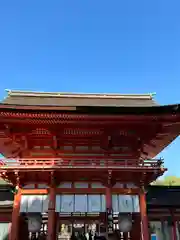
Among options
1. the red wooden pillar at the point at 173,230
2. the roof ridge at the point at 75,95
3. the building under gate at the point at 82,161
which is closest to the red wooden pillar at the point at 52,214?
the building under gate at the point at 82,161

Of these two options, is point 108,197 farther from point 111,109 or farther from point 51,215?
point 111,109

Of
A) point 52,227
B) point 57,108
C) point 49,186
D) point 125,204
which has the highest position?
point 57,108

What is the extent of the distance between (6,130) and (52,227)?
13.8 ft

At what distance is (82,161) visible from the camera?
10.5 metres

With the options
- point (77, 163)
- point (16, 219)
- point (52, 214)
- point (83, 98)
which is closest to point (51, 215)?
point (52, 214)

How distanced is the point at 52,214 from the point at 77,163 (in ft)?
7.19

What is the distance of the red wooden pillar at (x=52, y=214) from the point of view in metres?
9.54

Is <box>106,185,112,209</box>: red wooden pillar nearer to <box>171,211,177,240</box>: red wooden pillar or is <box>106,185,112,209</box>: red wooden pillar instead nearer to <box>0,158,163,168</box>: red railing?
<box>0,158,163,168</box>: red railing

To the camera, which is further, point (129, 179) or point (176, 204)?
point (176, 204)

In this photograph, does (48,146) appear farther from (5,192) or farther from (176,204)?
(176,204)

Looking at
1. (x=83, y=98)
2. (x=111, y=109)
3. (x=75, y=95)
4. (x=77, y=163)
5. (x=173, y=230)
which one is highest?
(x=75, y=95)

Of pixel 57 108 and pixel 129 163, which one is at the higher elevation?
pixel 57 108

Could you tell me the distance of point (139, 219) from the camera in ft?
34.9

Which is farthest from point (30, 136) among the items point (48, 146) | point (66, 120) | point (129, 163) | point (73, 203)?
point (129, 163)
